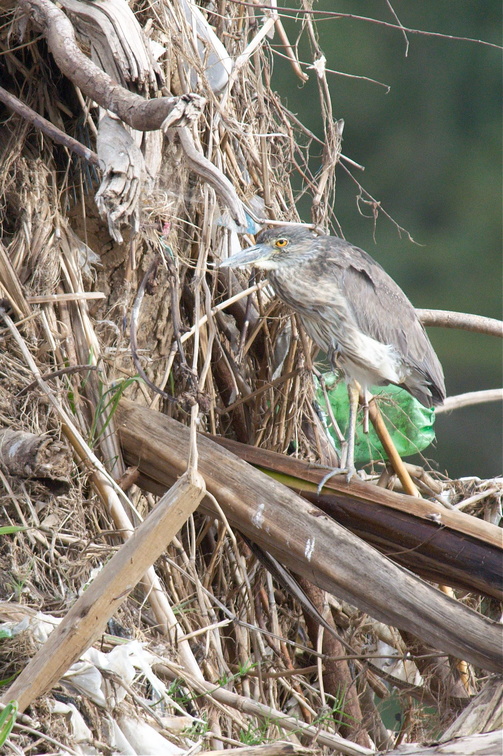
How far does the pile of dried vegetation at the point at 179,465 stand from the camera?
1087 millimetres

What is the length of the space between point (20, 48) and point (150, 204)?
440 mm

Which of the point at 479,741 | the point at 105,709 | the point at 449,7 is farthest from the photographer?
Result: the point at 449,7

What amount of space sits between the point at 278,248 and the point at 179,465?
531mm

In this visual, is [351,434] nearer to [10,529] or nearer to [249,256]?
[249,256]

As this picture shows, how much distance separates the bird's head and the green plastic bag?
417 mm

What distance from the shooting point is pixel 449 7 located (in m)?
4.81

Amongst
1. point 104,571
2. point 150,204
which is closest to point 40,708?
point 104,571

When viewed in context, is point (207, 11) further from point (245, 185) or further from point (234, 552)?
point (234, 552)

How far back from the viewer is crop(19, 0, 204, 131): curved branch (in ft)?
3.50

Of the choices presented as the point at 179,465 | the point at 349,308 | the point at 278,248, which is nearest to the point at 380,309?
the point at 349,308

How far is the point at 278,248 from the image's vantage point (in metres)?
1.61

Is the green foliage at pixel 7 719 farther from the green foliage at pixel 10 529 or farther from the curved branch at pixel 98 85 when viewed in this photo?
the curved branch at pixel 98 85

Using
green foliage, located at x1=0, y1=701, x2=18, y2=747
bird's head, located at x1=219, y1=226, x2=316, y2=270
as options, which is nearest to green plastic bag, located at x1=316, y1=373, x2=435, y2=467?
bird's head, located at x1=219, y1=226, x2=316, y2=270

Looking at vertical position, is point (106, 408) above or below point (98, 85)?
below
